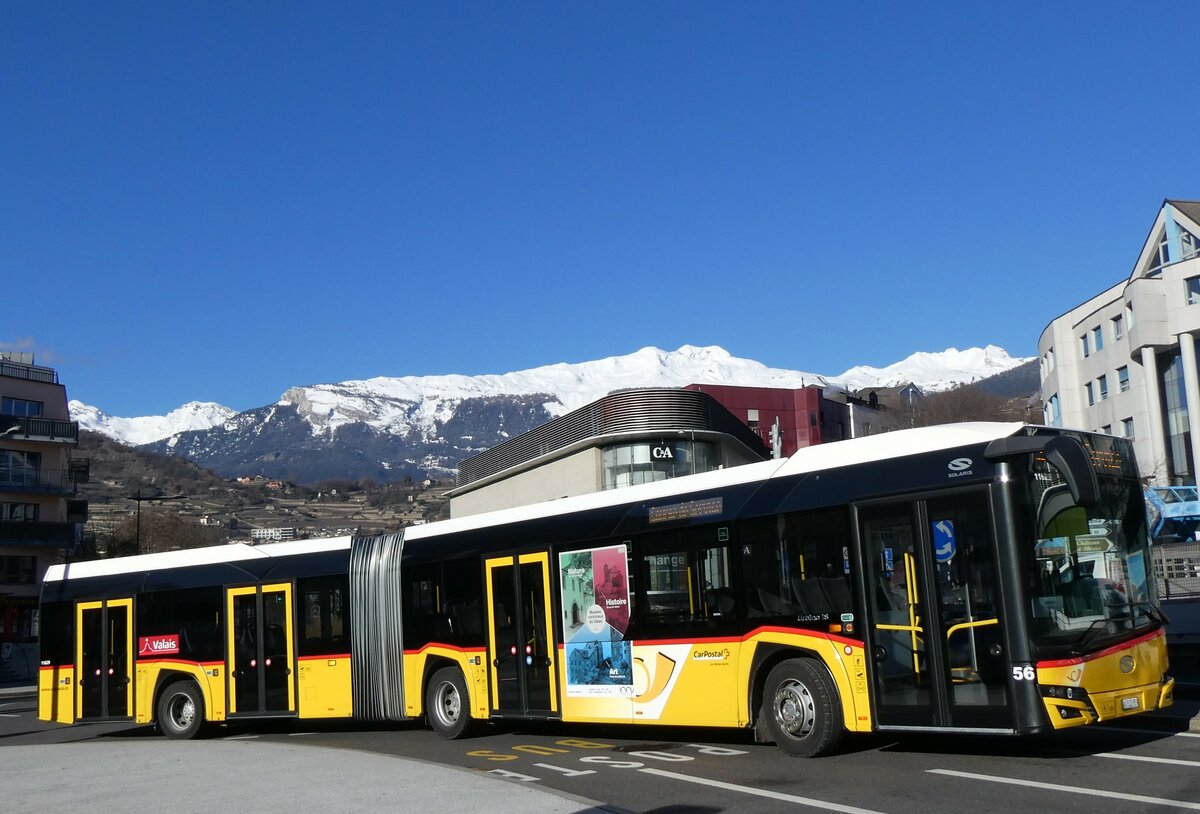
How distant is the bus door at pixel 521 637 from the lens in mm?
15844

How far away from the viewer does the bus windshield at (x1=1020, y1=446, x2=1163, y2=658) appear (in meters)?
10.8

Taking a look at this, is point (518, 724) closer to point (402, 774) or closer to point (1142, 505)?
point (402, 774)

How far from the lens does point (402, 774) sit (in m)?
12.1

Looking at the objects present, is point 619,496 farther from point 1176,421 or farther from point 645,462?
point 1176,421

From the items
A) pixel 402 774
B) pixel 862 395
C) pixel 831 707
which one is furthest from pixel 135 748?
pixel 862 395

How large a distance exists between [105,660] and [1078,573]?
53.1 feet

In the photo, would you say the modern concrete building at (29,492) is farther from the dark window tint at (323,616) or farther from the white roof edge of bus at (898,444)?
the white roof edge of bus at (898,444)

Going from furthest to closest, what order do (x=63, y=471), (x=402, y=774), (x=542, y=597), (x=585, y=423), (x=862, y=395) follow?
1. (x=862, y=395)
2. (x=63, y=471)
3. (x=585, y=423)
4. (x=542, y=597)
5. (x=402, y=774)

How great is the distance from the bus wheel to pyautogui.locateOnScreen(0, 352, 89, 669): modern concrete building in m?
46.9

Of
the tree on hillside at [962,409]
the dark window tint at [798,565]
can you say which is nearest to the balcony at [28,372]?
the dark window tint at [798,565]

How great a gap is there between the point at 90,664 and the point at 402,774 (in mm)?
10706

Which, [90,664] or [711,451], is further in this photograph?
[711,451]

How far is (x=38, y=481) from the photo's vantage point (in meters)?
66.1

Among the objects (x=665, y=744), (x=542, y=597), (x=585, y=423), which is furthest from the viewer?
(x=585, y=423)
